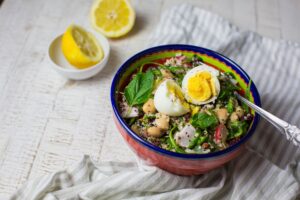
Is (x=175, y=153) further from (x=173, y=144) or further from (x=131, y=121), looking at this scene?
(x=131, y=121)

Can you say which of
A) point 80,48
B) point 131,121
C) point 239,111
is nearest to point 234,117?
point 239,111

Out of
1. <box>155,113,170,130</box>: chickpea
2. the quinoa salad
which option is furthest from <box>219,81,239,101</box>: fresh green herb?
<box>155,113,170,130</box>: chickpea

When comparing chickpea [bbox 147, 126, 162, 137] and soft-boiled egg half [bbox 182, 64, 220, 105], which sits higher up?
soft-boiled egg half [bbox 182, 64, 220, 105]

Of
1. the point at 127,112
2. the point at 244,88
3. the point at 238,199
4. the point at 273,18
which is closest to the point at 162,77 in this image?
the point at 127,112

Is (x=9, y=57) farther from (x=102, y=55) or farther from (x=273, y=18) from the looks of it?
(x=273, y=18)

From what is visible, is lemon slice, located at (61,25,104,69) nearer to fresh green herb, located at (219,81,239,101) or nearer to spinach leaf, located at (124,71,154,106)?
spinach leaf, located at (124,71,154,106)
